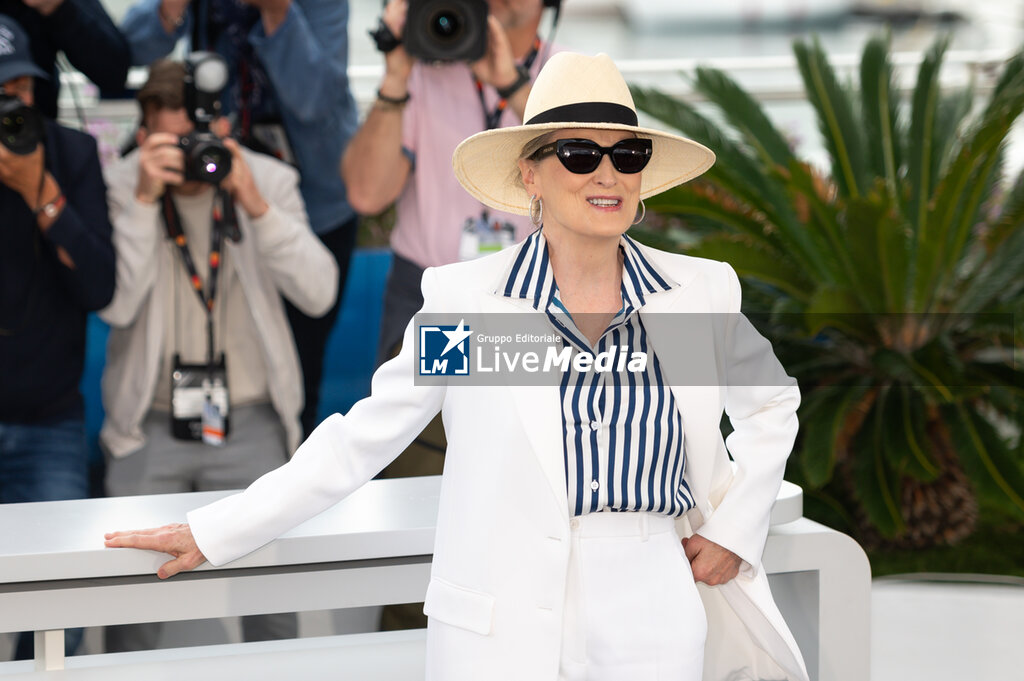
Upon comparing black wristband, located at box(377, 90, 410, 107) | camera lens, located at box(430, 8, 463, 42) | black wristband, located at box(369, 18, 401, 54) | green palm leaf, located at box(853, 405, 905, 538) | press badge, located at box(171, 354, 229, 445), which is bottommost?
green palm leaf, located at box(853, 405, 905, 538)

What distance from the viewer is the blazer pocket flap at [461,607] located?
5.63ft

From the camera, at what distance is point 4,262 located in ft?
11.3

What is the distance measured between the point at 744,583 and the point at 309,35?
9.98 feet

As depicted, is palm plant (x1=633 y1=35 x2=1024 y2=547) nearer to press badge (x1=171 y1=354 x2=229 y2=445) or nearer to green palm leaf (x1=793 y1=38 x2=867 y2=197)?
green palm leaf (x1=793 y1=38 x2=867 y2=197)

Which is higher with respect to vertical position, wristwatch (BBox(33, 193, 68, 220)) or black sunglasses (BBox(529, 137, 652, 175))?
wristwatch (BBox(33, 193, 68, 220))

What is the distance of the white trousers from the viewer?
1710 mm

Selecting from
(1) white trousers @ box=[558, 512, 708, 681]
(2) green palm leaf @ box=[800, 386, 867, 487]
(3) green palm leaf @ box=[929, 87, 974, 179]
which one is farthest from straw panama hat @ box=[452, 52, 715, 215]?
(3) green palm leaf @ box=[929, 87, 974, 179]

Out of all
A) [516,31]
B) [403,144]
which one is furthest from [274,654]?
[516,31]

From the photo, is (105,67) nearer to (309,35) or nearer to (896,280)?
(309,35)

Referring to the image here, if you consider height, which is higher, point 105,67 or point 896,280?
point 105,67

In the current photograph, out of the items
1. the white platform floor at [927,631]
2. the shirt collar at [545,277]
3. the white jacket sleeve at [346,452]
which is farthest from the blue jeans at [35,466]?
the shirt collar at [545,277]

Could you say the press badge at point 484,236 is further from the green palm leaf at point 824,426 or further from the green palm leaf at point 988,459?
the green palm leaf at point 988,459
